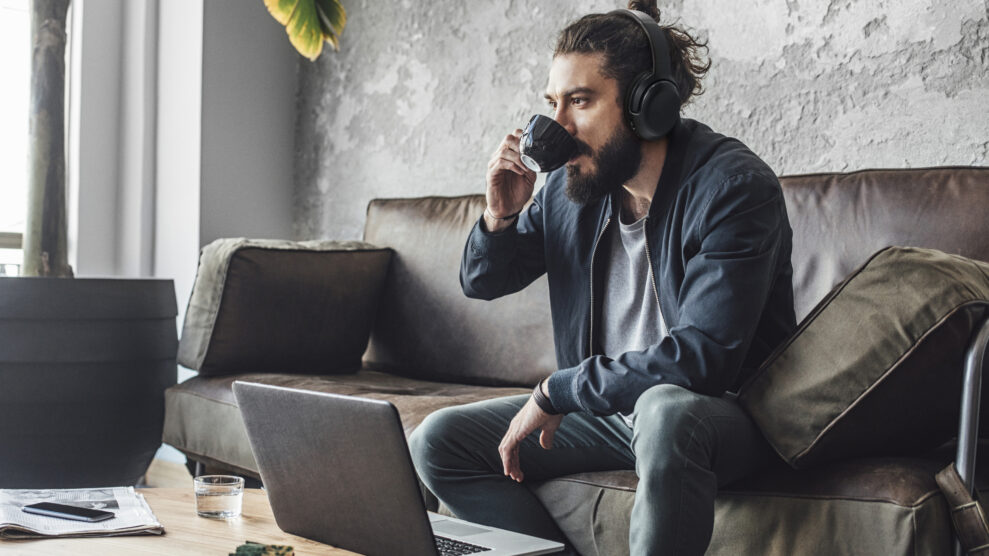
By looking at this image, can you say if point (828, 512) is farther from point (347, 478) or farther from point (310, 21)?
point (310, 21)

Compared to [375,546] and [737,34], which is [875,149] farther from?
[375,546]

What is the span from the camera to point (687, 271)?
1316 millimetres

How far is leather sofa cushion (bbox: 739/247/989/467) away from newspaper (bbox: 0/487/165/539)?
2.57ft

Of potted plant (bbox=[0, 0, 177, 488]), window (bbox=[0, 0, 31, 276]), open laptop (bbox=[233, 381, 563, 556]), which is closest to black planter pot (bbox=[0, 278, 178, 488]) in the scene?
potted plant (bbox=[0, 0, 177, 488])

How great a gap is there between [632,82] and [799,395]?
0.56 meters

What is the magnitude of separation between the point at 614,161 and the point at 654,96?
0.12m

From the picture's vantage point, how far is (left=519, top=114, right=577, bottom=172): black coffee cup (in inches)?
57.2

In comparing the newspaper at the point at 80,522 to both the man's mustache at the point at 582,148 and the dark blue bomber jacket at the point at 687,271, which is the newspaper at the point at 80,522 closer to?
the dark blue bomber jacket at the point at 687,271

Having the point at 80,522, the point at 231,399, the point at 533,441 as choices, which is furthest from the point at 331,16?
the point at 80,522

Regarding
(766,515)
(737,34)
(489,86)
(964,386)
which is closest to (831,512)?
(766,515)

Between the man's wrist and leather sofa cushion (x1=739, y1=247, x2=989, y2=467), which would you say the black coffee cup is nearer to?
the man's wrist

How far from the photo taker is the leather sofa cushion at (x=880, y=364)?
3.66 feet

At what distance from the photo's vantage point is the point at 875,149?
1974 mm

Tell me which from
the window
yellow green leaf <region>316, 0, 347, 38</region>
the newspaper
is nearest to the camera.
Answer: the newspaper
